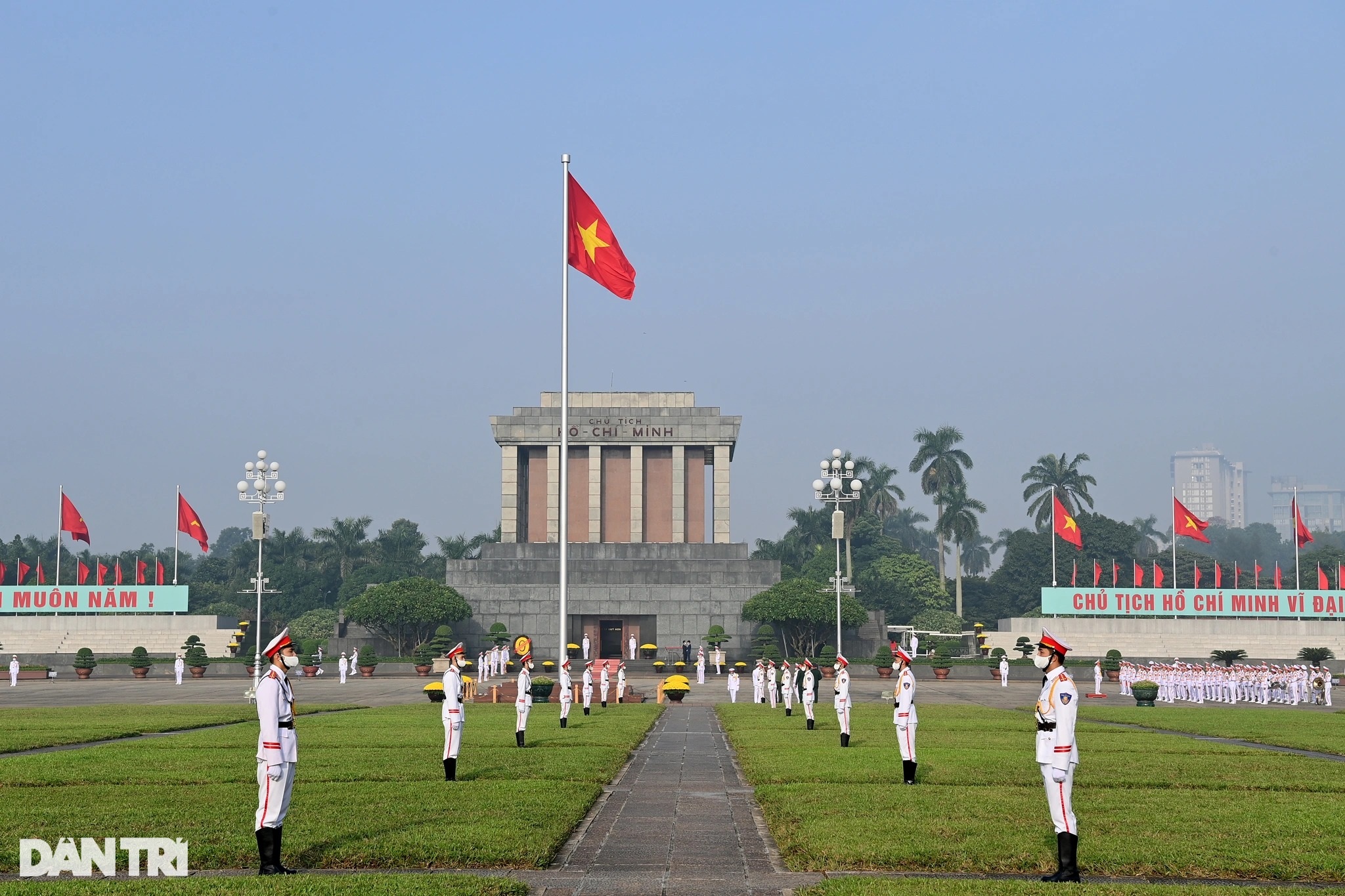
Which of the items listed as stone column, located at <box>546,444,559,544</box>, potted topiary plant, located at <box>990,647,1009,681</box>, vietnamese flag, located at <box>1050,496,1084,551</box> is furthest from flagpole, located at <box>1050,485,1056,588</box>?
stone column, located at <box>546,444,559,544</box>

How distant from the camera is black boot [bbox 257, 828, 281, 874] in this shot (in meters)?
11.9

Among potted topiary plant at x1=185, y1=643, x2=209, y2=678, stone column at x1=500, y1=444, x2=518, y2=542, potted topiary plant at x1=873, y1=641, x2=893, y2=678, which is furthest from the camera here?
stone column at x1=500, y1=444, x2=518, y2=542

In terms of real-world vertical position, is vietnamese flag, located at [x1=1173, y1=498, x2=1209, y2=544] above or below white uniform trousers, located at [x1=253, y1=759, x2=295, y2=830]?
above

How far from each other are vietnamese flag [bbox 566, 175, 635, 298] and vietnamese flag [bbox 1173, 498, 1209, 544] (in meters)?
51.9

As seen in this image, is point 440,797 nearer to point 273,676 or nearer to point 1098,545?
point 273,676

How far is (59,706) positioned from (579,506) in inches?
1870

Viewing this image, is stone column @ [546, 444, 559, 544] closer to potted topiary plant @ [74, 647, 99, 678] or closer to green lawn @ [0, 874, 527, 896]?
potted topiary plant @ [74, 647, 99, 678]

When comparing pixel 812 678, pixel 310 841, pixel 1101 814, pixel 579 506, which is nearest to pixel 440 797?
pixel 310 841

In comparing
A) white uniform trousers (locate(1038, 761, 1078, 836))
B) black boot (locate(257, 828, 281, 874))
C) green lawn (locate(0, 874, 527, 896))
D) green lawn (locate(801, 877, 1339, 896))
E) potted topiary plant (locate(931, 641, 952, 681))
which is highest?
white uniform trousers (locate(1038, 761, 1078, 836))

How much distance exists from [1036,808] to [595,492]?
233 feet

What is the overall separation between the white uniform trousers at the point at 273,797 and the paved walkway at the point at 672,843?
7.78ft

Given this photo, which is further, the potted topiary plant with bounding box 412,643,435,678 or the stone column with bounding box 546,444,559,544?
the stone column with bounding box 546,444,559,544

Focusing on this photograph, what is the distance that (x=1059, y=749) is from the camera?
12242 mm

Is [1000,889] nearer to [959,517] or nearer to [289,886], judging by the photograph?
[289,886]
